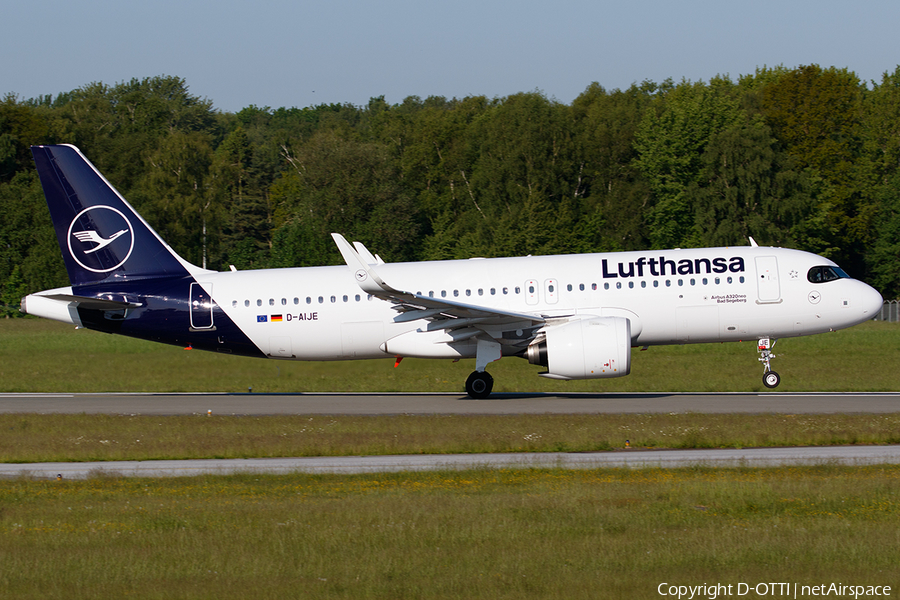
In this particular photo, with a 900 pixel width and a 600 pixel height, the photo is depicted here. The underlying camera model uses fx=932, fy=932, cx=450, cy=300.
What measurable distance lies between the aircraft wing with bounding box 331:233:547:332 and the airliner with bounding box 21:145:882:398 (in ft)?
0.17

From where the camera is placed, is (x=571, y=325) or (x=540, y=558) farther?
(x=571, y=325)

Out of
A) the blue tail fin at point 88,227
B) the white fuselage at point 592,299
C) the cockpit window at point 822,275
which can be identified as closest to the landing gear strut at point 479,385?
the white fuselage at point 592,299

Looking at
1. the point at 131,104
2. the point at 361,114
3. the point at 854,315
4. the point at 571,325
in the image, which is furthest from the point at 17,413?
the point at 361,114

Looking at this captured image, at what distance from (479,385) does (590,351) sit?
3.64 metres

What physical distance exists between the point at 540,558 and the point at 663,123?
233ft

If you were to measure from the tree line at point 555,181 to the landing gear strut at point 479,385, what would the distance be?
35898 mm

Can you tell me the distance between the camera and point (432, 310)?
26156mm

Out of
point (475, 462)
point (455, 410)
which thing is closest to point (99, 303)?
point (455, 410)

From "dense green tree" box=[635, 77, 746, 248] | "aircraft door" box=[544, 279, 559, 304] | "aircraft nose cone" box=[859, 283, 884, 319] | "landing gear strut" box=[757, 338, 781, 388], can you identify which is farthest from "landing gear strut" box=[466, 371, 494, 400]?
"dense green tree" box=[635, 77, 746, 248]

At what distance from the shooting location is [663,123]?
254 ft

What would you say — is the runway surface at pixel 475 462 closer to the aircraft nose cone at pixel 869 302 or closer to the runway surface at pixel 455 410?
the runway surface at pixel 455 410

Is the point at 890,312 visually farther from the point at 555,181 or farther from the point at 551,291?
the point at 551,291

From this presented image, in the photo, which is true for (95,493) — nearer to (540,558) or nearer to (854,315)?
(540,558)

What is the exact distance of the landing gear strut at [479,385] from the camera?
27.1 metres
